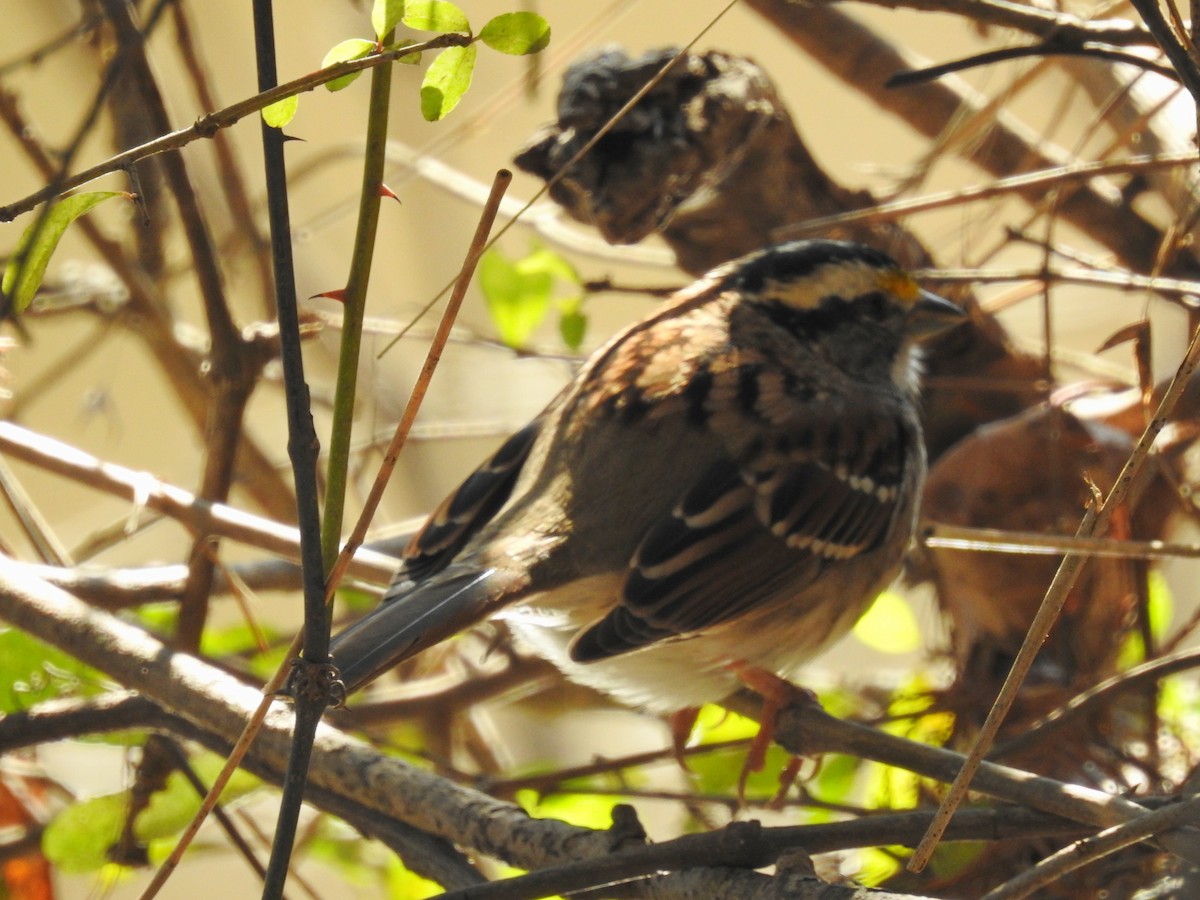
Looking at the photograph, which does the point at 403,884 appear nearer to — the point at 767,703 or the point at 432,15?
the point at 767,703

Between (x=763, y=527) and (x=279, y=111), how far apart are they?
1243 millimetres

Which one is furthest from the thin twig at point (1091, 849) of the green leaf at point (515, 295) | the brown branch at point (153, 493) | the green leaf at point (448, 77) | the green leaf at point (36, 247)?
the green leaf at point (515, 295)

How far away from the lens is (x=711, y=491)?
203 centimetres

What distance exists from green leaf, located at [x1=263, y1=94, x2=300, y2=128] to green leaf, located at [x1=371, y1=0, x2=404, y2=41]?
0.08m

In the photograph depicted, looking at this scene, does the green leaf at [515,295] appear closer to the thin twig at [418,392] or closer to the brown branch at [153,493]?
the brown branch at [153,493]

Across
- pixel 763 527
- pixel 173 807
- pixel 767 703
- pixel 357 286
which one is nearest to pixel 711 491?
pixel 763 527

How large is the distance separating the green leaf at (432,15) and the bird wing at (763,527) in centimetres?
95

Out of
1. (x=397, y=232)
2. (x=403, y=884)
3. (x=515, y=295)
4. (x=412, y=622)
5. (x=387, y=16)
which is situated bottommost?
(x=403, y=884)

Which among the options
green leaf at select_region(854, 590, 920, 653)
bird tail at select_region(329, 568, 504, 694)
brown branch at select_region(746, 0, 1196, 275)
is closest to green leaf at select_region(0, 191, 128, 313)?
bird tail at select_region(329, 568, 504, 694)

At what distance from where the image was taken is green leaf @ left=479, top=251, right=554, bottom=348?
229 cm

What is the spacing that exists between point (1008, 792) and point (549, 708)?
148 cm

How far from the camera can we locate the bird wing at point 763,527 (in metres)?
1.84

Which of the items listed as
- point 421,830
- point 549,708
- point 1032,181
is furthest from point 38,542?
point 1032,181

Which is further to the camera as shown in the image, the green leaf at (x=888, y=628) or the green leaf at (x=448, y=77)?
the green leaf at (x=888, y=628)
